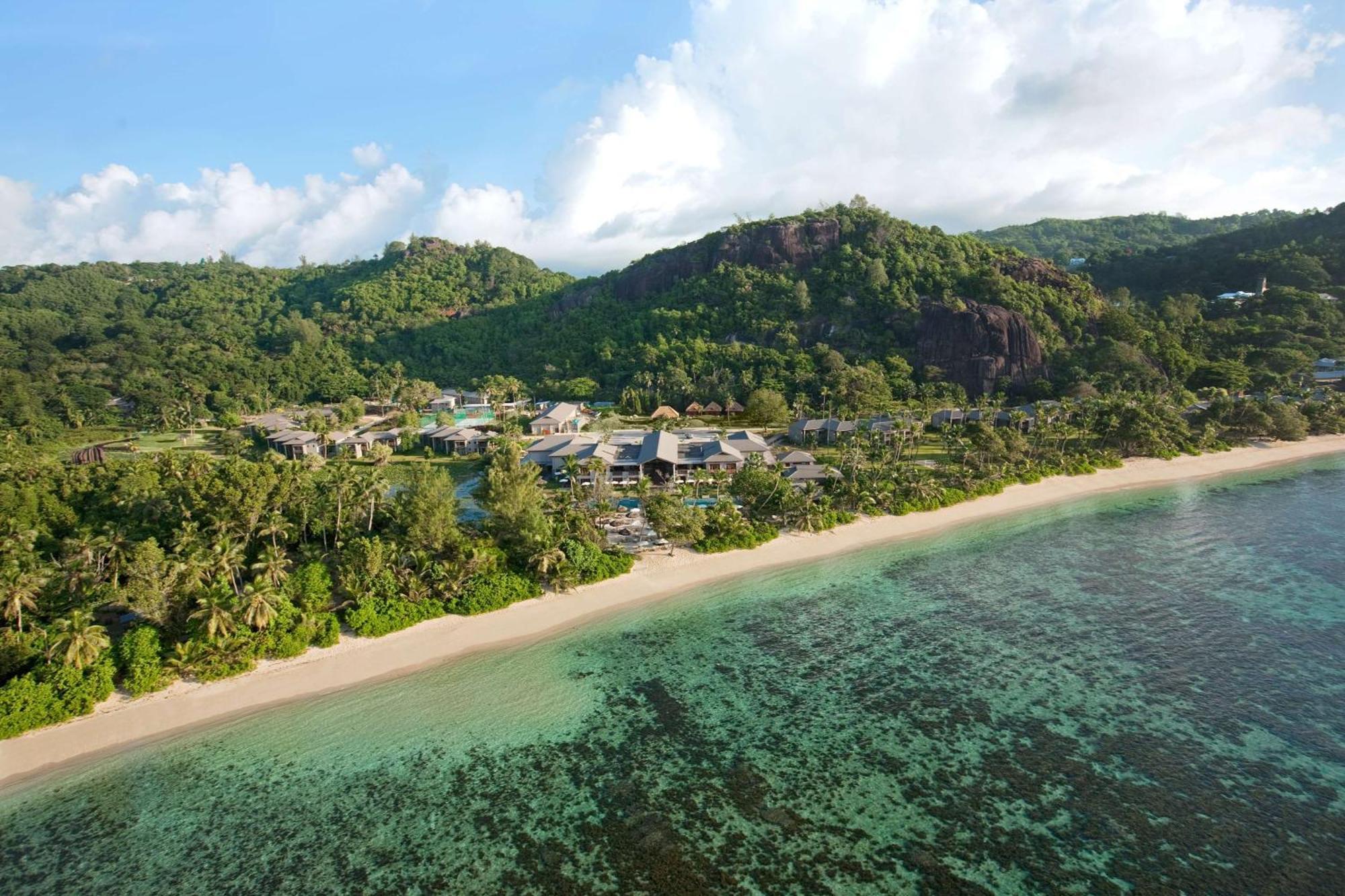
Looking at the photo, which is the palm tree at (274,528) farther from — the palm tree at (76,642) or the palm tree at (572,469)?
the palm tree at (572,469)

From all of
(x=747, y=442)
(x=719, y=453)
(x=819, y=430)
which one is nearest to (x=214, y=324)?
(x=747, y=442)

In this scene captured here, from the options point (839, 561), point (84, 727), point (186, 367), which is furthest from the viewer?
point (186, 367)

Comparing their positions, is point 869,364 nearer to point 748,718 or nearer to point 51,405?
point 748,718

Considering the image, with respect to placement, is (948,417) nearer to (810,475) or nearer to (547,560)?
(810,475)

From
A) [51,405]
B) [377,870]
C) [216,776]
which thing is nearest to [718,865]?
[377,870]

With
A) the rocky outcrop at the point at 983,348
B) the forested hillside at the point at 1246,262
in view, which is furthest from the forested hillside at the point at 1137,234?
the rocky outcrop at the point at 983,348

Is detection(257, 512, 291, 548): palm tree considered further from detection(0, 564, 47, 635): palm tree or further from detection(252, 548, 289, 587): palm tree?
detection(0, 564, 47, 635): palm tree
